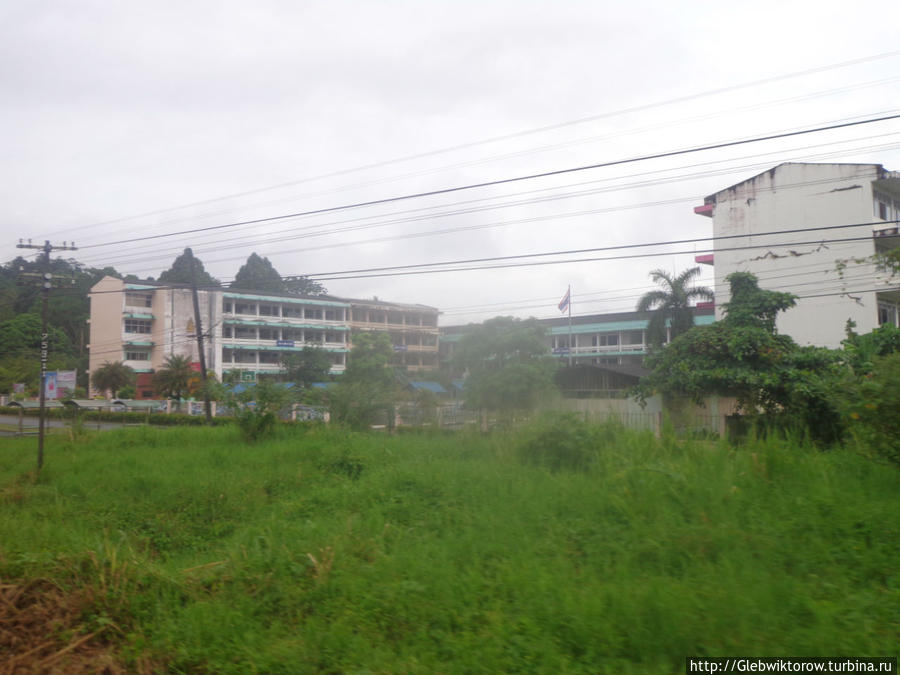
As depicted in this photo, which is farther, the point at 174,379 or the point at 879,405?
the point at 174,379

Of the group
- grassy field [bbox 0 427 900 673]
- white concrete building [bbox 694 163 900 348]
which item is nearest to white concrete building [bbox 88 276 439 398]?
white concrete building [bbox 694 163 900 348]

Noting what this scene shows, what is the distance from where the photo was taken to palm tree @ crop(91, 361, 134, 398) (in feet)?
132

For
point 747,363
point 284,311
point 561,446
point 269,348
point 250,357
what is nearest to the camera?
point 561,446

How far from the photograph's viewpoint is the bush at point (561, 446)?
8898mm

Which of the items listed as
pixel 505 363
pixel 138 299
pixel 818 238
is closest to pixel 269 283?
pixel 138 299

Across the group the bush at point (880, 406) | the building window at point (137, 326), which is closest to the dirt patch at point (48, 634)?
the bush at point (880, 406)

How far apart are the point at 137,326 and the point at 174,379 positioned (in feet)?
33.8

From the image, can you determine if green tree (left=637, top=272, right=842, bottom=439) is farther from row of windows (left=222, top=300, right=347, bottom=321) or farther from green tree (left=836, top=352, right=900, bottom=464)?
row of windows (left=222, top=300, right=347, bottom=321)

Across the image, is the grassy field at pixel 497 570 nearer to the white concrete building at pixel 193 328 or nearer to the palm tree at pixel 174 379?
the palm tree at pixel 174 379

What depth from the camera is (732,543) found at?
5.17m

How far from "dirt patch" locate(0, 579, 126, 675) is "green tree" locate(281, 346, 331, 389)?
1242 inches

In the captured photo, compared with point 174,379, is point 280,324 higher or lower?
higher

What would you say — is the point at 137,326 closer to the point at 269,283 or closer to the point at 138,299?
the point at 138,299

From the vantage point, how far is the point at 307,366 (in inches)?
1481
